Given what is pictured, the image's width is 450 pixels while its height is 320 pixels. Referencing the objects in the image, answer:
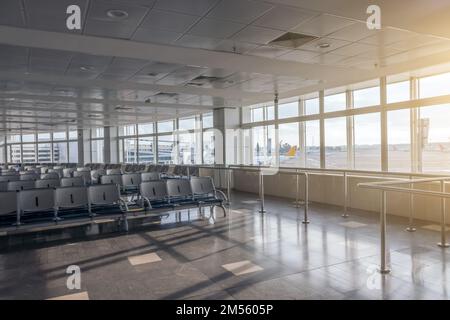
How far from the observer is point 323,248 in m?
4.60

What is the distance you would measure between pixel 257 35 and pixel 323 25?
1.00m

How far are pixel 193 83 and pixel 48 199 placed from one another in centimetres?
465

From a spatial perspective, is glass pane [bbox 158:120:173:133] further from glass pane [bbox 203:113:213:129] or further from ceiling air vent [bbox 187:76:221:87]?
ceiling air vent [bbox 187:76:221:87]

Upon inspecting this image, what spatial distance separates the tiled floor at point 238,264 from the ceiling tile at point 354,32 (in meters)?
3.10

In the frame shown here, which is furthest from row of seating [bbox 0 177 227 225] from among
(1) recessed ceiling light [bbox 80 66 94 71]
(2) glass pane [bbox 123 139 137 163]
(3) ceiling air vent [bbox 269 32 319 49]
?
(2) glass pane [bbox 123 139 137 163]

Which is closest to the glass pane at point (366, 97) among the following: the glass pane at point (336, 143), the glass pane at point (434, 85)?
the glass pane at point (336, 143)

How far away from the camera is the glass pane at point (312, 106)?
1032cm

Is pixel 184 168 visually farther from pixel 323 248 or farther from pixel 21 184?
pixel 323 248

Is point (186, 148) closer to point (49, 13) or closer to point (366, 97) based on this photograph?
point (366, 97)

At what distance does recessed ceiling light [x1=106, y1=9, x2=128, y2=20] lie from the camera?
4.32m

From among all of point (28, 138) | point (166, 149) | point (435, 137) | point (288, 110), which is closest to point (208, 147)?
point (166, 149)

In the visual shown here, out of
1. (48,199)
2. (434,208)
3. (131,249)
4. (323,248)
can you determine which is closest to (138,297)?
Result: (131,249)

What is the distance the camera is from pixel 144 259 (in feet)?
13.8

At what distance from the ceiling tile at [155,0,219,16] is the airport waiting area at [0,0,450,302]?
Answer: 0.02 meters
